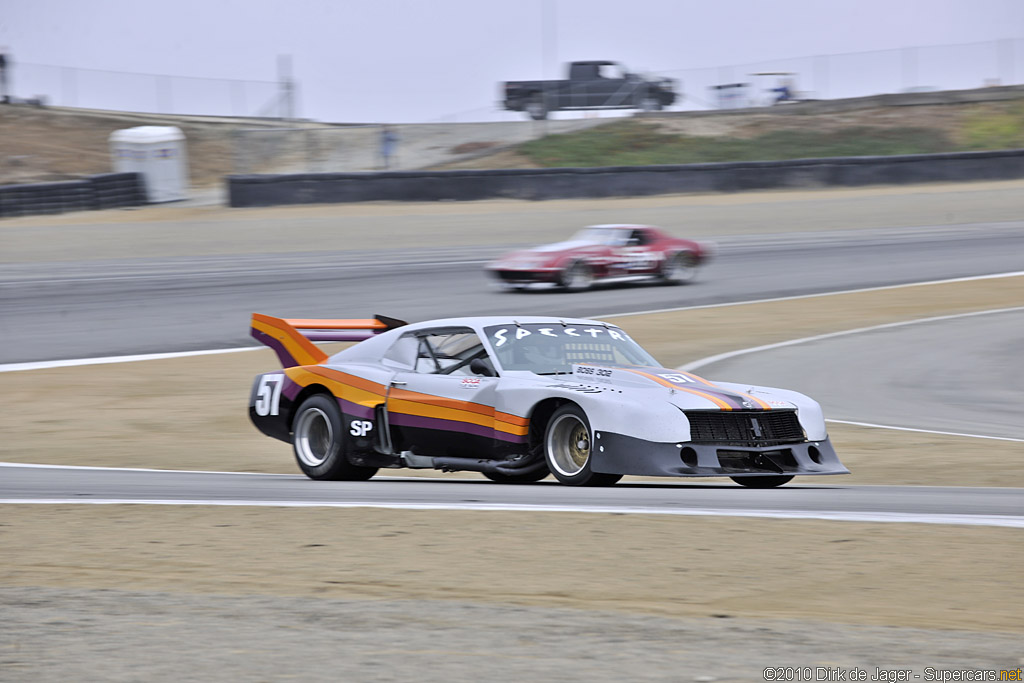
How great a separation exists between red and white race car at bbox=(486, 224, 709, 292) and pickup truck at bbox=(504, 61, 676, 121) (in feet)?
74.6

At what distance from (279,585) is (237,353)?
43.2ft

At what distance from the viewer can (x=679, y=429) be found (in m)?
7.59

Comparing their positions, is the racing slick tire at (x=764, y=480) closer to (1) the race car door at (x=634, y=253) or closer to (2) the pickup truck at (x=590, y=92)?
(1) the race car door at (x=634, y=253)

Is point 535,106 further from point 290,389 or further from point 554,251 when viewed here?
point 290,389

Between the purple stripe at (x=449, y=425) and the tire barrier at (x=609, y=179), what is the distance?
2531 cm

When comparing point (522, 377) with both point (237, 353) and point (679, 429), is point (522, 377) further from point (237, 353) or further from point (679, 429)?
point (237, 353)

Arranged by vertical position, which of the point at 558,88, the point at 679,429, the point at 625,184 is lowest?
the point at 679,429

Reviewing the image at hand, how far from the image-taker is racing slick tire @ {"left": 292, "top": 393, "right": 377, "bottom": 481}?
8953 millimetres

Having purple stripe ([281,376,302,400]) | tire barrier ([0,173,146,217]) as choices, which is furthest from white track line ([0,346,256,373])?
tire barrier ([0,173,146,217])

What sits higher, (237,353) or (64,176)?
(64,176)

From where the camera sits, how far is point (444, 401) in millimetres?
8484

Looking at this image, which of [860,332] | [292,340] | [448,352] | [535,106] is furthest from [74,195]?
[448,352]

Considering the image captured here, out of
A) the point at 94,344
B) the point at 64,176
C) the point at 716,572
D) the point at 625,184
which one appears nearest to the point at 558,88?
the point at 625,184

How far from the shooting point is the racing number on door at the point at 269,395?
9.53 meters
